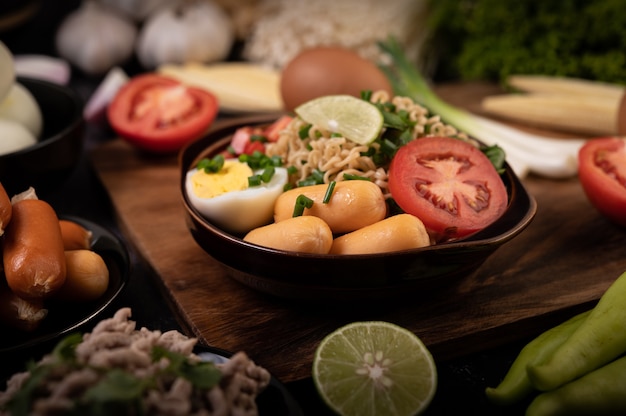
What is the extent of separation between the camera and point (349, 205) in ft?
5.41

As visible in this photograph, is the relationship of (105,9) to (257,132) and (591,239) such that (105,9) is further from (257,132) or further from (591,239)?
(591,239)

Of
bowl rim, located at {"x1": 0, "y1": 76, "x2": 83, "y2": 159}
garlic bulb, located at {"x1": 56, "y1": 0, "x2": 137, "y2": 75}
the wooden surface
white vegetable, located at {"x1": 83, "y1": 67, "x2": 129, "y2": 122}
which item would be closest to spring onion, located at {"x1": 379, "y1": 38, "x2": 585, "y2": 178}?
the wooden surface

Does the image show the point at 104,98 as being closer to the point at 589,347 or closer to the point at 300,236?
the point at 300,236

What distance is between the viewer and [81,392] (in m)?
1.13

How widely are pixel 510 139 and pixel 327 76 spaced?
0.77 metres

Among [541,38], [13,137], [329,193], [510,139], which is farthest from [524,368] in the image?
[541,38]

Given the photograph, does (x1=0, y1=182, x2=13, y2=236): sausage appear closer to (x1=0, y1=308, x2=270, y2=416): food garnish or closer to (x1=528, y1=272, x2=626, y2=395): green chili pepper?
(x1=0, y1=308, x2=270, y2=416): food garnish

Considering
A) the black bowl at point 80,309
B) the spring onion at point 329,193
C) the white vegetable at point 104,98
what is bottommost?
the white vegetable at point 104,98

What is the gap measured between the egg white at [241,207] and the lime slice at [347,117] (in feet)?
0.73

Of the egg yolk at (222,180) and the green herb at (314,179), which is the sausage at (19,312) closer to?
the egg yolk at (222,180)

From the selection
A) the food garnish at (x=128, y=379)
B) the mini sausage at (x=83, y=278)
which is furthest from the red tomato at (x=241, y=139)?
the food garnish at (x=128, y=379)

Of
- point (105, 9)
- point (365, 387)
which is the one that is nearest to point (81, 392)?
point (365, 387)

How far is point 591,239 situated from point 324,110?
92cm

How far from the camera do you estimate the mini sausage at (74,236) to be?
1.77 metres
